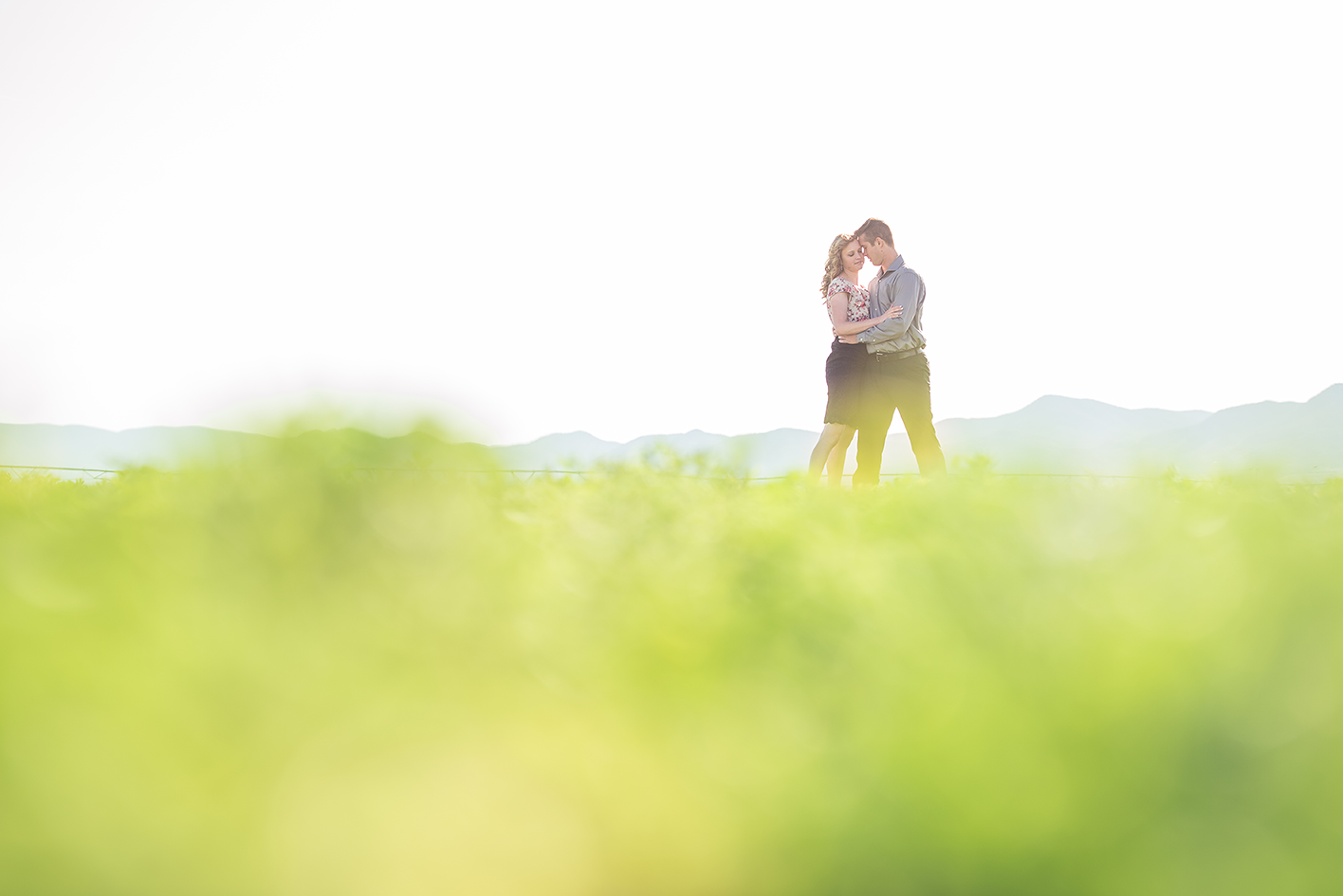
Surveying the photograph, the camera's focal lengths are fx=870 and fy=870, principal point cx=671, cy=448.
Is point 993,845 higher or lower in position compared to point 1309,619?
lower

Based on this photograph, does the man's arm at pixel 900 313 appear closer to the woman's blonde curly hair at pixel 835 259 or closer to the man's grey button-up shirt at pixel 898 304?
the man's grey button-up shirt at pixel 898 304

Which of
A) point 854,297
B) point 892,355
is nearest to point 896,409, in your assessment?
point 892,355

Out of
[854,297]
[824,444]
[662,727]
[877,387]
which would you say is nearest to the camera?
[662,727]

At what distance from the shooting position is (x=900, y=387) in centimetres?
593

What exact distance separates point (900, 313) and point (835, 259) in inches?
39.0

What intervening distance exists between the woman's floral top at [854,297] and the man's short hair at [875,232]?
42 cm

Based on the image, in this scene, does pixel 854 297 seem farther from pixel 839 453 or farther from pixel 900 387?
pixel 839 453

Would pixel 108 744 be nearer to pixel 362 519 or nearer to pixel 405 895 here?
pixel 405 895

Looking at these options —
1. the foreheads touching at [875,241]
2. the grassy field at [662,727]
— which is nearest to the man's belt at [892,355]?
the foreheads touching at [875,241]

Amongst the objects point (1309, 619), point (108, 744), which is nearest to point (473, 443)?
point (108, 744)

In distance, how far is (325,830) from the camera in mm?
488

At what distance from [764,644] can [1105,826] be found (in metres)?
0.37

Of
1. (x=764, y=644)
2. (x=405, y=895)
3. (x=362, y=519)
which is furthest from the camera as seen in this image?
(x=362, y=519)

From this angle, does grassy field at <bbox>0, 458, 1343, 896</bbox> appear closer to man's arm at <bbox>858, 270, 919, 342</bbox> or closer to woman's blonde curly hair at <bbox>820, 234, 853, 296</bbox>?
man's arm at <bbox>858, 270, 919, 342</bbox>
